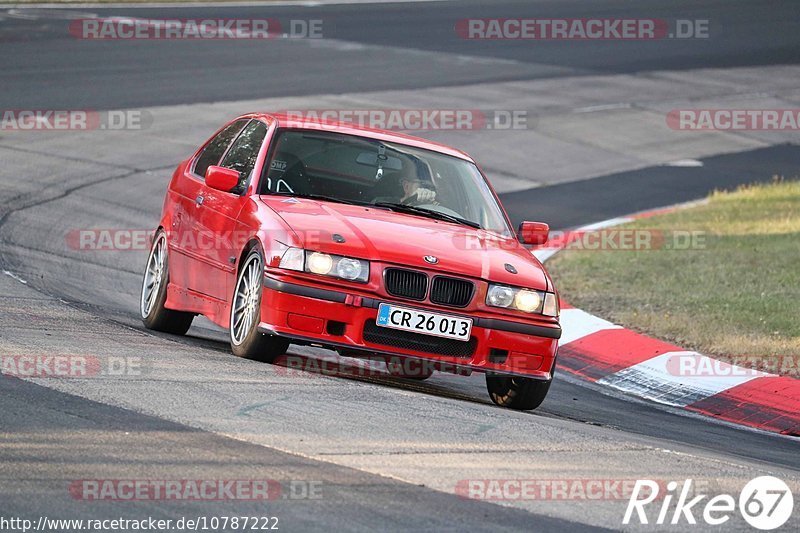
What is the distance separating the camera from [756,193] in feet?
64.4

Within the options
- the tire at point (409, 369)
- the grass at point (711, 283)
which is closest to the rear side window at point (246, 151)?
the tire at point (409, 369)

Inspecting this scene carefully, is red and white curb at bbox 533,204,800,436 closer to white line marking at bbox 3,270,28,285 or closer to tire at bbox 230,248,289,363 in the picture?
tire at bbox 230,248,289,363

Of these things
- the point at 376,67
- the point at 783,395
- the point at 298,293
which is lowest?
the point at 783,395

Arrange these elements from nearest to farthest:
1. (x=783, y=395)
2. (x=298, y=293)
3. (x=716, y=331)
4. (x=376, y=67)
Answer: (x=298, y=293)
(x=783, y=395)
(x=716, y=331)
(x=376, y=67)

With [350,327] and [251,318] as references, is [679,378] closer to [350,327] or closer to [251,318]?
[350,327]

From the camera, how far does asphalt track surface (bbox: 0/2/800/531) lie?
557cm

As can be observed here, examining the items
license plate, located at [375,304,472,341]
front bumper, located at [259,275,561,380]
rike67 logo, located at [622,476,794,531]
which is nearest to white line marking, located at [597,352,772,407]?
front bumper, located at [259,275,561,380]

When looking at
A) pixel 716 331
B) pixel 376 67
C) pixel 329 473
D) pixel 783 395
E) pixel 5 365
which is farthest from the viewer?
pixel 376 67

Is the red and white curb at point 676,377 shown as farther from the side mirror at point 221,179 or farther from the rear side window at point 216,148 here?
the side mirror at point 221,179

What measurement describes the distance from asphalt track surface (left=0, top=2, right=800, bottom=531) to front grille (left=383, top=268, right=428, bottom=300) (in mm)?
550

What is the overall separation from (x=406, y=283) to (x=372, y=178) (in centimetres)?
133

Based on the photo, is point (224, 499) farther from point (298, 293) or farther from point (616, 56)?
point (616, 56)

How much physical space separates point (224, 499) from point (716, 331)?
22.6ft

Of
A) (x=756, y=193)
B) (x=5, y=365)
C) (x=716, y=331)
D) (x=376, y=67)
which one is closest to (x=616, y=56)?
(x=376, y=67)
